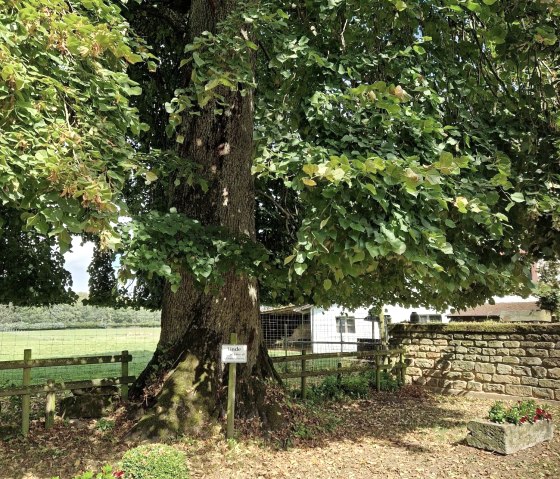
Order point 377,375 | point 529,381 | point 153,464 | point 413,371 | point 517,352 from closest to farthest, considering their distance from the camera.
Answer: point 153,464 < point 529,381 < point 517,352 < point 377,375 < point 413,371

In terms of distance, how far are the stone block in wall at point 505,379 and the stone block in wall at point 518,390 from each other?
82mm

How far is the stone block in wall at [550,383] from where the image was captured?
9692 millimetres

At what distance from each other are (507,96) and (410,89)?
4.60 ft

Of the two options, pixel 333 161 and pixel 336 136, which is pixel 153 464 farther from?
pixel 336 136

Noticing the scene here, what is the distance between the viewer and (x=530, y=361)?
33.2 ft

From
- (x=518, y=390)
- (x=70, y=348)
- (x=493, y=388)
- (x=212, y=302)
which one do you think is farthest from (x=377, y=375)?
(x=70, y=348)

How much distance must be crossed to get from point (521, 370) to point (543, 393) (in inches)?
23.6

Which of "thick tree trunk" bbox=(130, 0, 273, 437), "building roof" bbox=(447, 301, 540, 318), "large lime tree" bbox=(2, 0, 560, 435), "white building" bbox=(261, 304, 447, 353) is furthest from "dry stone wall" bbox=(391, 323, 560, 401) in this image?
"building roof" bbox=(447, 301, 540, 318)

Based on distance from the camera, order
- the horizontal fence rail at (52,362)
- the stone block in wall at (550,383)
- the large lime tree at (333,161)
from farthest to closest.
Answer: the stone block in wall at (550,383) < the horizontal fence rail at (52,362) < the large lime tree at (333,161)

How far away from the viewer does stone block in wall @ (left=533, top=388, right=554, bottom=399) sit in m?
9.73

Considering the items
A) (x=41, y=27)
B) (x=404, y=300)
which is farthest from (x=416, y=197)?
(x=404, y=300)

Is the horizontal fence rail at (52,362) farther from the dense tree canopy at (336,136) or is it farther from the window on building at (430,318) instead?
the window on building at (430,318)

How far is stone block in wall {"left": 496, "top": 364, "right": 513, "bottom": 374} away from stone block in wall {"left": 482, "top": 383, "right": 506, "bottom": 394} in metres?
0.29

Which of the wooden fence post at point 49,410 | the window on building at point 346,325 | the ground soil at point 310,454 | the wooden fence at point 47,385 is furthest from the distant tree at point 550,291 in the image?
the wooden fence post at point 49,410
